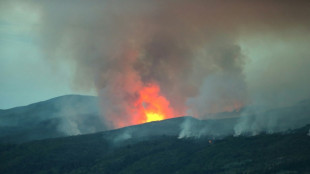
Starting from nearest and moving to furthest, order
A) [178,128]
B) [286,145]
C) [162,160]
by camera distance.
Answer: [286,145], [162,160], [178,128]

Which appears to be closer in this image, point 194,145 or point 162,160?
point 162,160

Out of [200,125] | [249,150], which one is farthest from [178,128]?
[249,150]

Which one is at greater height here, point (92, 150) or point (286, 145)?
point (92, 150)

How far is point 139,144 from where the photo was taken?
16675 cm

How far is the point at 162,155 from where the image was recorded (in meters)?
156

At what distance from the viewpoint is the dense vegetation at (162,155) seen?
135m

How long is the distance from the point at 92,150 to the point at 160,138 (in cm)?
2236

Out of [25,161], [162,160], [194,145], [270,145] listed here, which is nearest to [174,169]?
[162,160]

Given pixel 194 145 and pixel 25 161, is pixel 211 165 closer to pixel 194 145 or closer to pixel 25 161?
pixel 194 145

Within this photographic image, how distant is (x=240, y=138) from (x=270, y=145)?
50.5 feet

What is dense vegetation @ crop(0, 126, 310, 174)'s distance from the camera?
5314 inches

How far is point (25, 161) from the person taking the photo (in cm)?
16762

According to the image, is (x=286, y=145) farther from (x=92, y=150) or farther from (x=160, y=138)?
(x=92, y=150)

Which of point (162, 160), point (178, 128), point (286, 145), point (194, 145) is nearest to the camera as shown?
point (286, 145)
